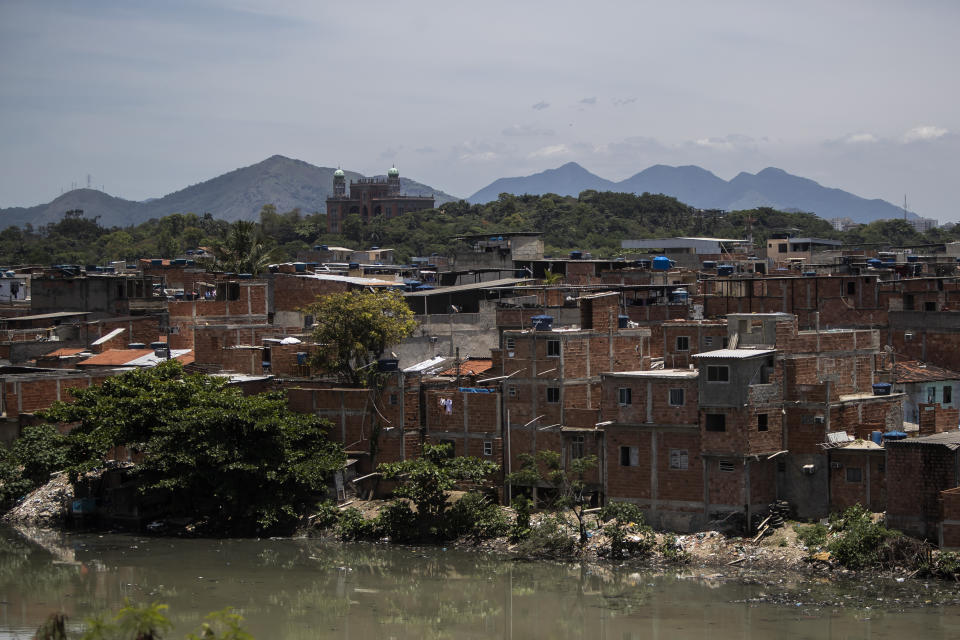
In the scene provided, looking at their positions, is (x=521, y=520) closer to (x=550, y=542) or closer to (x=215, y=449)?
(x=550, y=542)

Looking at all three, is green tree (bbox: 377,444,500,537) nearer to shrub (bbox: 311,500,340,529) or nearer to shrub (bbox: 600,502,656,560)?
shrub (bbox: 311,500,340,529)

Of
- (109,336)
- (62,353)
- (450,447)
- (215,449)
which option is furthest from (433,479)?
(109,336)

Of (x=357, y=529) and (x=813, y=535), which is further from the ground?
(x=813, y=535)

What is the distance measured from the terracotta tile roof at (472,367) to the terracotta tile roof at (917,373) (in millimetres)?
10721

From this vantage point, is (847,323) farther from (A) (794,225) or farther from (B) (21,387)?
(A) (794,225)

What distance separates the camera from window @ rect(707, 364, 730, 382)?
84.1ft

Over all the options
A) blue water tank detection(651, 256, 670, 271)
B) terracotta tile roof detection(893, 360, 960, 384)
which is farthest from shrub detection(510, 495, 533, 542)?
blue water tank detection(651, 256, 670, 271)

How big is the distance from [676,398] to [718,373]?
1143 millimetres

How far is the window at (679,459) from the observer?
2614cm

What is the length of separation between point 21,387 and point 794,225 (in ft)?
Result: 292

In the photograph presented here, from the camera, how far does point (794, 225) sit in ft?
367

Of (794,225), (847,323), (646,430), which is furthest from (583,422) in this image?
(794,225)

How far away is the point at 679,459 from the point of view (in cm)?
2623

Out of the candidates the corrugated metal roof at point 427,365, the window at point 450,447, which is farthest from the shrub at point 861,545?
the corrugated metal roof at point 427,365
